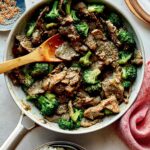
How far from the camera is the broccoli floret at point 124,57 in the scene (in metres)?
1.83

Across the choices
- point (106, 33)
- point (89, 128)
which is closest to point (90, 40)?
point (106, 33)

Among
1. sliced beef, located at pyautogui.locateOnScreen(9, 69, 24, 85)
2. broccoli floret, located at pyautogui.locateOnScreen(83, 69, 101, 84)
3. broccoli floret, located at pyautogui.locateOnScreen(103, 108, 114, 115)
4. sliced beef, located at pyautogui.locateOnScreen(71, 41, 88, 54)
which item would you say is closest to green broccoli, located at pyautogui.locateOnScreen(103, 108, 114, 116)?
broccoli floret, located at pyautogui.locateOnScreen(103, 108, 114, 115)

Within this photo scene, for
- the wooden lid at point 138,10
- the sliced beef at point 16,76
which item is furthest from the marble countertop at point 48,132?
the sliced beef at point 16,76

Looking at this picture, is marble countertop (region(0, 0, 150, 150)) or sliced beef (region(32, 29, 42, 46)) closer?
sliced beef (region(32, 29, 42, 46))

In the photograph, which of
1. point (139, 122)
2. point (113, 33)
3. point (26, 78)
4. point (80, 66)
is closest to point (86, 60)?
point (80, 66)

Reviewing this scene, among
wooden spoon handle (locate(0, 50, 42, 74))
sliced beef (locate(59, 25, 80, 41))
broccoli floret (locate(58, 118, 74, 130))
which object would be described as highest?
sliced beef (locate(59, 25, 80, 41))

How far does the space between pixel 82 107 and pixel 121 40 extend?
31 centimetres

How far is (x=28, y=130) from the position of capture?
1795 millimetres

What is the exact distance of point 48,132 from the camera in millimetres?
1956

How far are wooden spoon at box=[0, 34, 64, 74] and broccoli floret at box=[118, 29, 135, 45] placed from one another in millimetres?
234

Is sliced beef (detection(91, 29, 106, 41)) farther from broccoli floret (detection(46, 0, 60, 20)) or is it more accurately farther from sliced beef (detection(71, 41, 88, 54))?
broccoli floret (detection(46, 0, 60, 20))

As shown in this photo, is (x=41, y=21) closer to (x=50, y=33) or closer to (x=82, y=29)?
(x=50, y=33)

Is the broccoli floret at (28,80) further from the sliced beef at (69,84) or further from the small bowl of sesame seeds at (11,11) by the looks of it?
the small bowl of sesame seeds at (11,11)

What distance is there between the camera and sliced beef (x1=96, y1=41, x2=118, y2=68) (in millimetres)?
1820
